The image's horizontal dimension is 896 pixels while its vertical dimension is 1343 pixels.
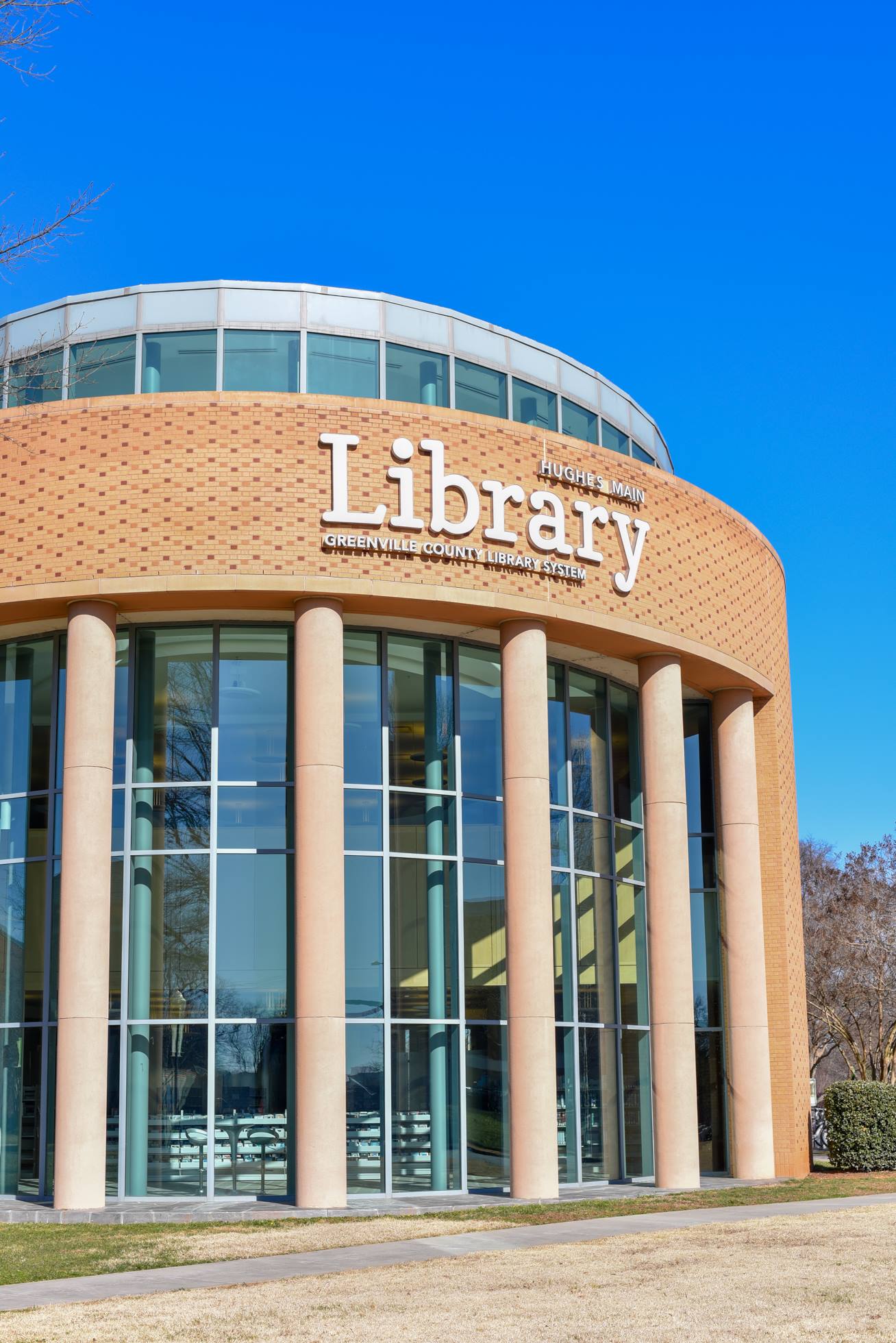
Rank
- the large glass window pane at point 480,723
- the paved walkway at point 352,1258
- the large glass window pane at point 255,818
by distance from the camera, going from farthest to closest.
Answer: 1. the large glass window pane at point 480,723
2. the large glass window pane at point 255,818
3. the paved walkway at point 352,1258

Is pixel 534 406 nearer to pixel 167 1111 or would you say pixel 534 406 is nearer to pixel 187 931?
pixel 187 931

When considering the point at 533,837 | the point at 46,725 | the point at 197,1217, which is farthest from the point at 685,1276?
the point at 46,725

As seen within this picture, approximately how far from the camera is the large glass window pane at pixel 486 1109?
2206 centimetres

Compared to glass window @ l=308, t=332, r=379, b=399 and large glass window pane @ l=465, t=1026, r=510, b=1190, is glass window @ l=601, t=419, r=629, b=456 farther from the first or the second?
large glass window pane @ l=465, t=1026, r=510, b=1190

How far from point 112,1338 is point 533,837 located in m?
12.1

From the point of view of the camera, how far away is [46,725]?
22.9 meters

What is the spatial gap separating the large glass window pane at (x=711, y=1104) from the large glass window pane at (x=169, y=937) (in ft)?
33.6

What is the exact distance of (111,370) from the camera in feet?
76.8

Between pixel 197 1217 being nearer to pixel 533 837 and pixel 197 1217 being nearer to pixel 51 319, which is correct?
pixel 533 837

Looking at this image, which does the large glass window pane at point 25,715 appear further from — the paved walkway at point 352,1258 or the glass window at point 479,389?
the paved walkway at point 352,1258

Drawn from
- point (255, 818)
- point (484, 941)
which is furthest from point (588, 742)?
point (255, 818)

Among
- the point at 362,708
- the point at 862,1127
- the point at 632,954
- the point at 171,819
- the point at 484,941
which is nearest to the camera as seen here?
the point at 171,819

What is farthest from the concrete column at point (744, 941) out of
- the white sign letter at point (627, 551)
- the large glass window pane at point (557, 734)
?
the white sign letter at point (627, 551)

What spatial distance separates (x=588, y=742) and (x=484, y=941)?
4369 mm
